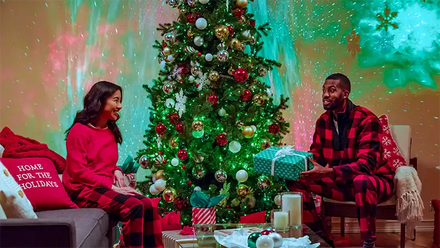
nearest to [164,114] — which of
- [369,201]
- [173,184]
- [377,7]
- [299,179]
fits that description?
[173,184]

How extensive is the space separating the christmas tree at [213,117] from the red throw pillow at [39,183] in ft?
3.00

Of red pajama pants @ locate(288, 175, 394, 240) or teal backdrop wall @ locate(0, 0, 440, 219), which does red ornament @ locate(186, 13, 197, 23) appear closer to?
teal backdrop wall @ locate(0, 0, 440, 219)

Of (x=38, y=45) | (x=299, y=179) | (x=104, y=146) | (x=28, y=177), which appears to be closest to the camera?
(x=28, y=177)

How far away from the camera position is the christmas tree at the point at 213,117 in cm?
372

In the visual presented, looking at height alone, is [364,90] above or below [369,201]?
above

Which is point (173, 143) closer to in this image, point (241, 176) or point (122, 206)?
point (241, 176)

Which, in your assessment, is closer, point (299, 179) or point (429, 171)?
point (299, 179)

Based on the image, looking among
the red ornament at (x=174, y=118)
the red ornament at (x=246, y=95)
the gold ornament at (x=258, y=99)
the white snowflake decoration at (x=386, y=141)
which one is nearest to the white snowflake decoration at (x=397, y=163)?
the white snowflake decoration at (x=386, y=141)

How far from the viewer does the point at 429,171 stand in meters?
4.71

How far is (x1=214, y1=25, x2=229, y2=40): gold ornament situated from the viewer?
3.67m

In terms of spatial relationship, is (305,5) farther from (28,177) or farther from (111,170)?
(28,177)

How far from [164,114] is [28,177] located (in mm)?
1233

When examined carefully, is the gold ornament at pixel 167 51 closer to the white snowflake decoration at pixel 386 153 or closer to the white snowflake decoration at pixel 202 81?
the white snowflake decoration at pixel 202 81

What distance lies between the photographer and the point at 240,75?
3689mm
